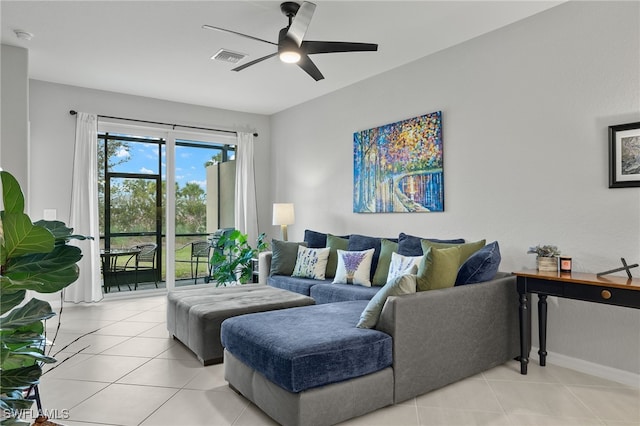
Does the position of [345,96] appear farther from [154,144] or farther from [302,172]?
[154,144]

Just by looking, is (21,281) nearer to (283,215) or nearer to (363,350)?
(363,350)

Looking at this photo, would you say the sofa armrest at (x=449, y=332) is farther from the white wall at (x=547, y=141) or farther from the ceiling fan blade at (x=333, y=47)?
the ceiling fan blade at (x=333, y=47)

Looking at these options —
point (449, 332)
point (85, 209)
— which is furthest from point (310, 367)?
point (85, 209)

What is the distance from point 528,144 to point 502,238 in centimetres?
81

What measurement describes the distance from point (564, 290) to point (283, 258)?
9.56 feet

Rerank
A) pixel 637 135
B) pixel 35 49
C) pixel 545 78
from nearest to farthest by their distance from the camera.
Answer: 1. pixel 637 135
2. pixel 545 78
3. pixel 35 49

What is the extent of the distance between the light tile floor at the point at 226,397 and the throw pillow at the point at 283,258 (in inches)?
61.6

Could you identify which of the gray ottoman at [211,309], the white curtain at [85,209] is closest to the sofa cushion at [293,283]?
the gray ottoman at [211,309]

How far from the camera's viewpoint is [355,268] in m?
4.03

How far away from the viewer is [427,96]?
13.6 ft

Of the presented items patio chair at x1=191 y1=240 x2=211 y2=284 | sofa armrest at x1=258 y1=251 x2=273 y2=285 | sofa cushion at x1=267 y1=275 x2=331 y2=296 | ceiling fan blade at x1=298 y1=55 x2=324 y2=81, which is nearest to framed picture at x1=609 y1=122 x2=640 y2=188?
ceiling fan blade at x1=298 y1=55 x2=324 y2=81

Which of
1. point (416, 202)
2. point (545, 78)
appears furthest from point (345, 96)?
point (545, 78)

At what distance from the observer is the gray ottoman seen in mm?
3086

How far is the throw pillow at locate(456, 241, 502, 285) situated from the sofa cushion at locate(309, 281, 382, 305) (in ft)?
2.86
